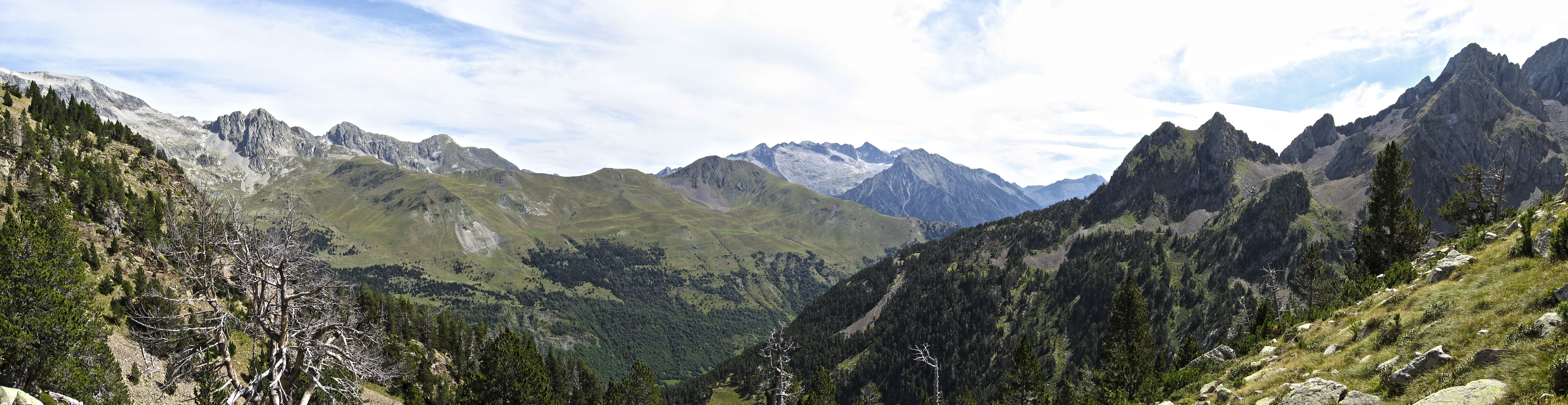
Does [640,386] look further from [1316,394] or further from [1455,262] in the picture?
[1455,262]

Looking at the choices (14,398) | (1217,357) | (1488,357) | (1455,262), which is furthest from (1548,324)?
(14,398)

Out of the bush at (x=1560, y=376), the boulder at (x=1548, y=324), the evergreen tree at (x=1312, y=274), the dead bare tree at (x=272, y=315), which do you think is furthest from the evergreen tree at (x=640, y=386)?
the evergreen tree at (x=1312, y=274)

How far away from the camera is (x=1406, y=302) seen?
22812 mm

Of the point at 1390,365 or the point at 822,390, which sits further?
the point at 822,390

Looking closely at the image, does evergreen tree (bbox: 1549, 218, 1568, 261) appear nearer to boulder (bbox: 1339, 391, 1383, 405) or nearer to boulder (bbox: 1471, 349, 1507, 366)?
boulder (bbox: 1471, 349, 1507, 366)

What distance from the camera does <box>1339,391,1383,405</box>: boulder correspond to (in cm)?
1479

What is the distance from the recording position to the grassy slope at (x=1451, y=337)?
13359 mm

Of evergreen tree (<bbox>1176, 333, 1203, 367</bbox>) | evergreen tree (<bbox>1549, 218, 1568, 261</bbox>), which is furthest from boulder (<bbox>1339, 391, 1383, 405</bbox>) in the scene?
evergreen tree (<bbox>1176, 333, 1203, 367</bbox>)

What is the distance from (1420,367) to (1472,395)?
357 cm

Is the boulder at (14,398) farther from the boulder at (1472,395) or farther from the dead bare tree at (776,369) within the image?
the dead bare tree at (776,369)

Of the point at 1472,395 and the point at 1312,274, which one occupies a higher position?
the point at 1472,395

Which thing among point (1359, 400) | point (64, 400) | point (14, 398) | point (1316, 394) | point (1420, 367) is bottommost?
point (64, 400)

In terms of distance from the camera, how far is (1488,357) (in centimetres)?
1377

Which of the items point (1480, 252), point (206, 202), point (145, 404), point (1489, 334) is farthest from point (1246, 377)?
point (145, 404)
